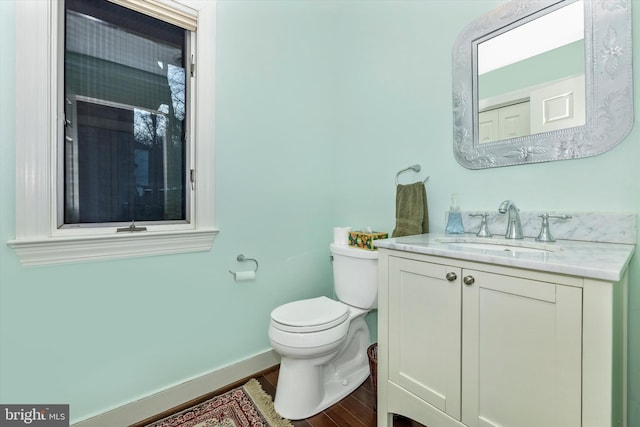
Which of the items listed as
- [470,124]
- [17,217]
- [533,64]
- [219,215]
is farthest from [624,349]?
[17,217]

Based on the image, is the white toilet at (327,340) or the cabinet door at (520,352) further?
the white toilet at (327,340)

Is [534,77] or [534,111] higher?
[534,77]

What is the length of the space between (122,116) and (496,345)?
1769mm

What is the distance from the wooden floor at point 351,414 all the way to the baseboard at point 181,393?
0.15 meters

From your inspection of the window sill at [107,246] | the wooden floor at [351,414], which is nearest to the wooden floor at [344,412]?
the wooden floor at [351,414]

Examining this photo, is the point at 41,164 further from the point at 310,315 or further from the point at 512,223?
the point at 512,223

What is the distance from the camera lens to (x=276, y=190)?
182cm

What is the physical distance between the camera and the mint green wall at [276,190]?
3.70 ft

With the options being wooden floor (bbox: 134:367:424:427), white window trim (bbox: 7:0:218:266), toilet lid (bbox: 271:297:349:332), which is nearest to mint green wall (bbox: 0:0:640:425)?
white window trim (bbox: 7:0:218:266)

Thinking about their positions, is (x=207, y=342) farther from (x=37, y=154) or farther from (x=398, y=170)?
(x=398, y=170)

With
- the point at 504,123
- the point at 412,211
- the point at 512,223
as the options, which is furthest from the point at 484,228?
the point at 504,123

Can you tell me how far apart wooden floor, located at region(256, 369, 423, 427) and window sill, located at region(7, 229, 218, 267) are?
35.8 inches

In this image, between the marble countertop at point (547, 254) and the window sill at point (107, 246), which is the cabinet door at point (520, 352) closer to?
the marble countertop at point (547, 254)

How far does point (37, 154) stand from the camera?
1141mm
